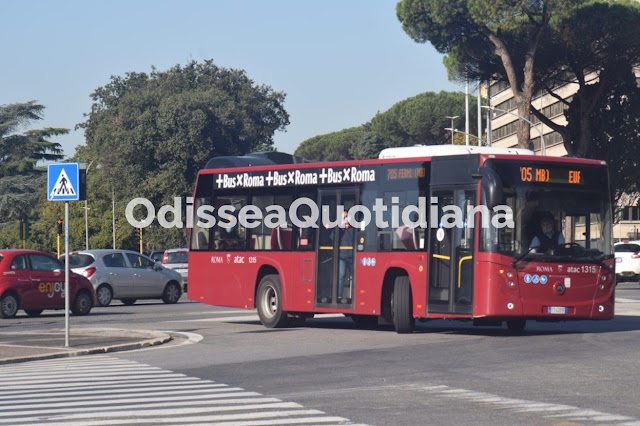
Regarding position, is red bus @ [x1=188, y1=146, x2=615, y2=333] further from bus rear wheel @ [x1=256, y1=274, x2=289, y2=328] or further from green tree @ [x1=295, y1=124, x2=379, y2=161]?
green tree @ [x1=295, y1=124, x2=379, y2=161]

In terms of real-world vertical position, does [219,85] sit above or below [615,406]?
above

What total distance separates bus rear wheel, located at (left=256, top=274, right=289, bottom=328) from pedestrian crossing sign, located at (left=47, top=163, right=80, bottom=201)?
5248 millimetres

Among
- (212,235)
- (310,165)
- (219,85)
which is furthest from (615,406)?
(219,85)

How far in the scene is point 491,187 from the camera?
60.3 ft

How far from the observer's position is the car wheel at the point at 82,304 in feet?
94.6

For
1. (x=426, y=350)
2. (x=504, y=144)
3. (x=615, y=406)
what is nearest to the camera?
(x=615, y=406)

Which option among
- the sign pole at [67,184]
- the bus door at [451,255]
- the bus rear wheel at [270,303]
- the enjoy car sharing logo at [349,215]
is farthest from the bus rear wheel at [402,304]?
the sign pole at [67,184]

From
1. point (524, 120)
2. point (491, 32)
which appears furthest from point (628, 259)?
point (491, 32)

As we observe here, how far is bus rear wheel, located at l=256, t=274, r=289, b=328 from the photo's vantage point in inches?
887

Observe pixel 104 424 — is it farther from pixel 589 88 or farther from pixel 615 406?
pixel 589 88

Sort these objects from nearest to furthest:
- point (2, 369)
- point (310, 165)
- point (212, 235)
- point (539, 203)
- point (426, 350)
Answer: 1. point (2, 369)
2. point (426, 350)
3. point (539, 203)
4. point (310, 165)
5. point (212, 235)

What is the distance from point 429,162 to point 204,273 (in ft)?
20.7

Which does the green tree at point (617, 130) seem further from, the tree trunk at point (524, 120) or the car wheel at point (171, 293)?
the car wheel at point (171, 293)

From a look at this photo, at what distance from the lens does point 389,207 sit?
2036cm
